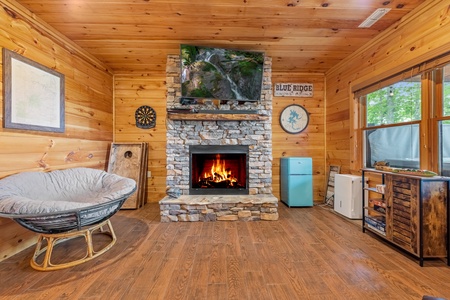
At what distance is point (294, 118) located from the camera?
4133 mm

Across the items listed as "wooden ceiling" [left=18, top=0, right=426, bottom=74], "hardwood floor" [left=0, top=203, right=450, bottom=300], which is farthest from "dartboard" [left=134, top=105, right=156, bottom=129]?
"hardwood floor" [left=0, top=203, right=450, bottom=300]

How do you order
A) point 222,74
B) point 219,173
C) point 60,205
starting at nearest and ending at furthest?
point 60,205, point 222,74, point 219,173

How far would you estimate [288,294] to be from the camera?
1.53 m

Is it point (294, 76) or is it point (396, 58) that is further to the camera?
point (294, 76)

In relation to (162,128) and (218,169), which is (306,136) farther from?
(162,128)

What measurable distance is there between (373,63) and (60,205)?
3.94 metres

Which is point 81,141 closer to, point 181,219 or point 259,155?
point 181,219

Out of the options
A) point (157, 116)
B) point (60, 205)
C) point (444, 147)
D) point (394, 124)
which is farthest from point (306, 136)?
point (60, 205)

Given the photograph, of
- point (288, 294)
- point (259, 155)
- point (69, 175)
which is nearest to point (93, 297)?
point (288, 294)

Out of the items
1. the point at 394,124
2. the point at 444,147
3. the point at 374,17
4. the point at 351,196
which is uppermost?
the point at 374,17

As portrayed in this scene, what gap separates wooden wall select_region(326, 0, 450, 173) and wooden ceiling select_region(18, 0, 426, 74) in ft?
0.46

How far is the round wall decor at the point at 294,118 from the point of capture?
4129mm

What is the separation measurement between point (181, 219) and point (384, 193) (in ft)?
8.19

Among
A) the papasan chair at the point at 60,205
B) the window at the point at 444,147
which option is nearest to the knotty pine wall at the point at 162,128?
the papasan chair at the point at 60,205
